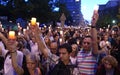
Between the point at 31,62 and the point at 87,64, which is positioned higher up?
the point at 31,62

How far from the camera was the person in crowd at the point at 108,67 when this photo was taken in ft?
23.4

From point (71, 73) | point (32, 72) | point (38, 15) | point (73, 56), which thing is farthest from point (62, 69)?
point (38, 15)

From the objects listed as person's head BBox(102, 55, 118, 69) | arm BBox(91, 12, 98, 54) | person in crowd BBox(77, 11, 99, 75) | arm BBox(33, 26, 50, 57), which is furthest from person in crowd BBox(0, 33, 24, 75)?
person's head BBox(102, 55, 118, 69)

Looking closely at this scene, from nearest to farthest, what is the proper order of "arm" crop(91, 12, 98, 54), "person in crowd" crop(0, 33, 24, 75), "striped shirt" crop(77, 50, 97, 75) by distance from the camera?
"person in crowd" crop(0, 33, 24, 75)
"striped shirt" crop(77, 50, 97, 75)
"arm" crop(91, 12, 98, 54)

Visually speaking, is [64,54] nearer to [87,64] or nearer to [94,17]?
[87,64]

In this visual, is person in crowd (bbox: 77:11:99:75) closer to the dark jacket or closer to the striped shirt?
the striped shirt

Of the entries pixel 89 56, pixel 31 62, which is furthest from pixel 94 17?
pixel 31 62

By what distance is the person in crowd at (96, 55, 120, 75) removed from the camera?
23.4 feet

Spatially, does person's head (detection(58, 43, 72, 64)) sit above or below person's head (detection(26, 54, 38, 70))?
above

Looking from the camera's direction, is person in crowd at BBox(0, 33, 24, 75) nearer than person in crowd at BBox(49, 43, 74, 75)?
No

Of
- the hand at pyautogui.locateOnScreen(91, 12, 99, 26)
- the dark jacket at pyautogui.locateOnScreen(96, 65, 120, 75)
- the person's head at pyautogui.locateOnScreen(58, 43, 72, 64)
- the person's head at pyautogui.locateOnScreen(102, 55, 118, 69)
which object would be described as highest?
the hand at pyautogui.locateOnScreen(91, 12, 99, 26)

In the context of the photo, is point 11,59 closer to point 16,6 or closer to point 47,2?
point 16,6

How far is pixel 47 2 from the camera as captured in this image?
6494 centimetres

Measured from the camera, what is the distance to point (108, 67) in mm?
7141
